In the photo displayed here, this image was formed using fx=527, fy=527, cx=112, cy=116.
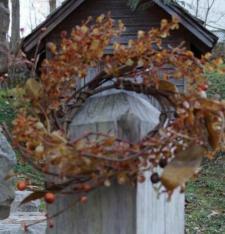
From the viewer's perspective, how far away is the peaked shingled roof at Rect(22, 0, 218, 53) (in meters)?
6.98

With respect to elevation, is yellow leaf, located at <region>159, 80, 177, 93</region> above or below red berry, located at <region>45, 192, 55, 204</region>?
above

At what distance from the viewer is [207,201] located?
19.9 feet

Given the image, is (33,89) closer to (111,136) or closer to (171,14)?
(111,136)

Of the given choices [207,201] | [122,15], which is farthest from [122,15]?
[207,201]

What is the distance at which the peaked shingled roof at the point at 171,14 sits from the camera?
22.9ft

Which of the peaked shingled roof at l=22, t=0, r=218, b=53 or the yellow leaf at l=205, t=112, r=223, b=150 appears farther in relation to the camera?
the peaked shingled roof at l=22, t=0, r=218, b=53

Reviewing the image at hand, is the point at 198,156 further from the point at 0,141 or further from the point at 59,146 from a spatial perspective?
the point at 0,141

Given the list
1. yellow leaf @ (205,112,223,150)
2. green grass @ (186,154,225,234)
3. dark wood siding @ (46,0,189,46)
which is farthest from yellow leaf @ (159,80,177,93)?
dark wood siding @ (46,0,189,46)

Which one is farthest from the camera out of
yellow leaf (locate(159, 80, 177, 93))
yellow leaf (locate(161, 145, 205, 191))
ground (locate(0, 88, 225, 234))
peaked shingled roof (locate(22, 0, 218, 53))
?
peaked shingled roof (locate(22, 0, 218, 53))

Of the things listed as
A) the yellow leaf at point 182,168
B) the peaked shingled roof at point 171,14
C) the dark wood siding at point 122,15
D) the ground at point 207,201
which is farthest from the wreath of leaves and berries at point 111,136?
the dark wood siding at point 122,15

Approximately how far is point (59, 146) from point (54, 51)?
0.25m

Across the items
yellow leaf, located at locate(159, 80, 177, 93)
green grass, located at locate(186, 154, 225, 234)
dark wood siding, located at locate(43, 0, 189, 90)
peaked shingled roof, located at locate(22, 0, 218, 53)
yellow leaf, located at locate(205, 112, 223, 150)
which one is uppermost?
dark wood siding, located at locate(43, 0, 189, 90)

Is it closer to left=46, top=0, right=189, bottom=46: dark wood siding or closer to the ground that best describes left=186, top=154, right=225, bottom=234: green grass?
the ground

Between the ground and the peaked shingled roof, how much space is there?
3.45 feet
